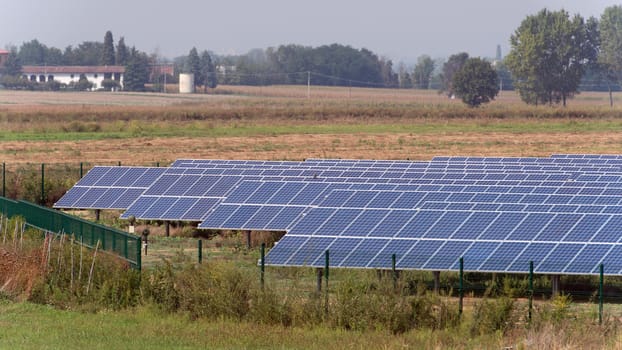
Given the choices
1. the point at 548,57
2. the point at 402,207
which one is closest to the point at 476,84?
the point at 548,57

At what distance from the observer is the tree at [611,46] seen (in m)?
161

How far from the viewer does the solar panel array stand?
23.2 metres

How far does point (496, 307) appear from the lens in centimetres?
1894

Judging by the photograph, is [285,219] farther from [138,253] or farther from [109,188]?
[109,188]

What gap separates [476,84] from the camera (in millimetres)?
142250

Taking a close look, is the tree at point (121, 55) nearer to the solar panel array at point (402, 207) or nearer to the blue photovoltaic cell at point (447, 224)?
the solar panel array at point (402, 207)

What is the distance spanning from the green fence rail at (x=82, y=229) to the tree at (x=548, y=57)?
122813 millimetres

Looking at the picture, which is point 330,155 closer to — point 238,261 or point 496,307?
point 238,261

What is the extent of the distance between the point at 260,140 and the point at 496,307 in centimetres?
5538

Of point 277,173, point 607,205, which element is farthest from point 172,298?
point 277,173

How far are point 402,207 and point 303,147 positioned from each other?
4028 cm

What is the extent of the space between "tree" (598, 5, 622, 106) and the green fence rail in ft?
445

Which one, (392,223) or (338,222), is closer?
(392,223)

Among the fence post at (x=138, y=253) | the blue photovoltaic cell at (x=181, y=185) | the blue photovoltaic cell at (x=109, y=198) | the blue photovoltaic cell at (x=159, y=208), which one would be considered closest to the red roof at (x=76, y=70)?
the blue photovoltaic cell at (x=109, y=198)
